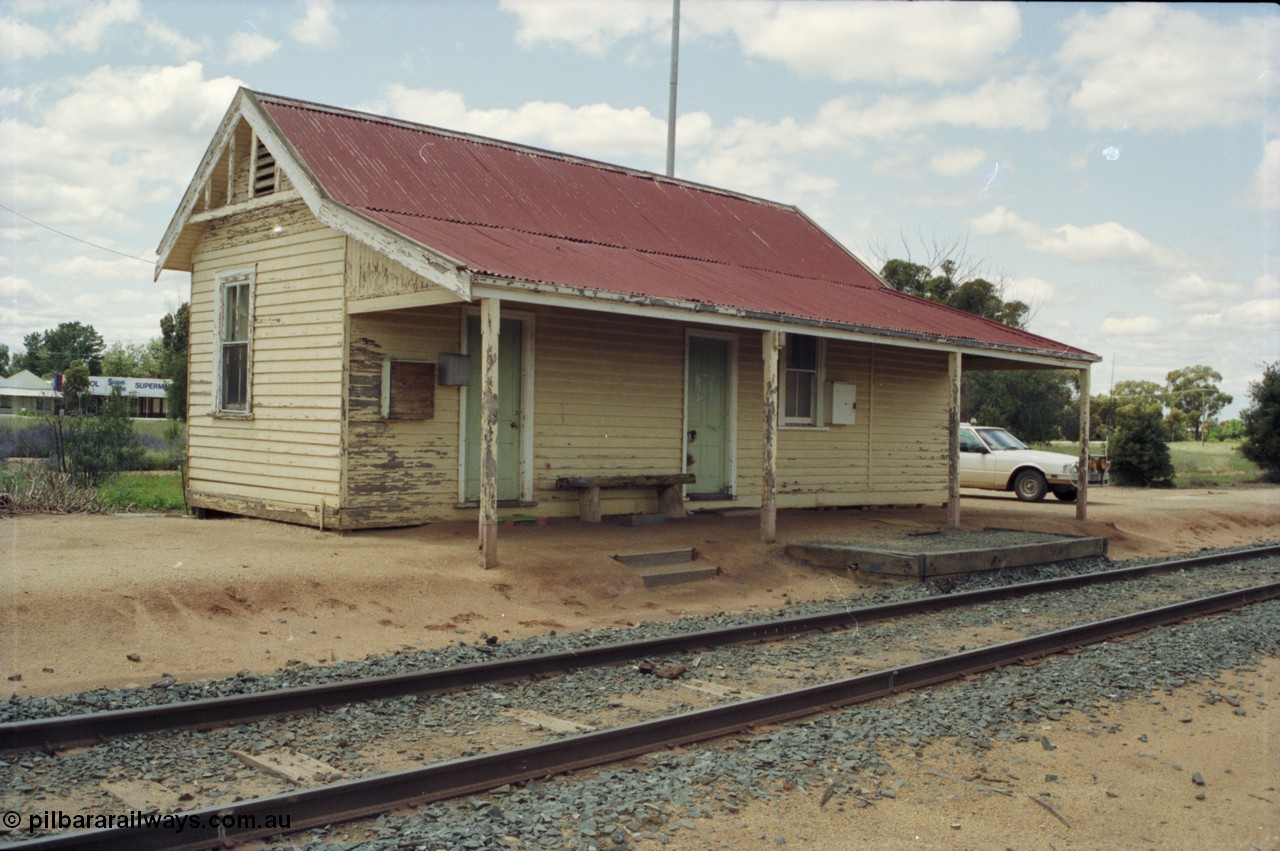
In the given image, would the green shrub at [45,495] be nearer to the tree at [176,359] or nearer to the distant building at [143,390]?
the tree at [176,359]

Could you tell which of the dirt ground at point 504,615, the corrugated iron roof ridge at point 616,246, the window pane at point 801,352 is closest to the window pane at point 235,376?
the dirt ground at point 504,615

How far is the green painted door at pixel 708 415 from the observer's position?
1500cm

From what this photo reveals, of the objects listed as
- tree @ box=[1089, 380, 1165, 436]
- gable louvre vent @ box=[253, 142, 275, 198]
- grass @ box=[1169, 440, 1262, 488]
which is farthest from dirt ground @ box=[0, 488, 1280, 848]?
tree @ box=[1089, 380, 1165, 436]

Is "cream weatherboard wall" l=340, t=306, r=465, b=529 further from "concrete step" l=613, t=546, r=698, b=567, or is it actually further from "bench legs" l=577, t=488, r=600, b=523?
"concrete step" l=613, t=546, r=698, b=567

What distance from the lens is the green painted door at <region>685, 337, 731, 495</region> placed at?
15000 mm

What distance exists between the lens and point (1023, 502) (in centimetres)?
2275

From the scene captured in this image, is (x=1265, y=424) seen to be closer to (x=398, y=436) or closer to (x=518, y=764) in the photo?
(x=398, y=436)

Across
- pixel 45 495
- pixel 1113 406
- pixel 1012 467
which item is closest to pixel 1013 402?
pixel 1012 467

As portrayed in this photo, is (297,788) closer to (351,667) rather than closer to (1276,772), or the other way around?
(351,667)

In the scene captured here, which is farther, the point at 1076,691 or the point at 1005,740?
the point at 1076,691

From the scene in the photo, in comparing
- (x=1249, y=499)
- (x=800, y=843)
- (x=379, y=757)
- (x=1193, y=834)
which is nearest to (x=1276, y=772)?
(x=1193, y=834)

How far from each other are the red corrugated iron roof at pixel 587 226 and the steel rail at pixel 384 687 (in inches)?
147

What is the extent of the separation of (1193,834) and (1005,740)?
1269mm

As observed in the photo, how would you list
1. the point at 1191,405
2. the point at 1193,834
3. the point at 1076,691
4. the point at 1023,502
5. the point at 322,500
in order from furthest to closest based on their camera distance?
the point at 1191,405
the point at 1023,502
the point at 322,500
the point at 1076,691
the point at 1193,834
